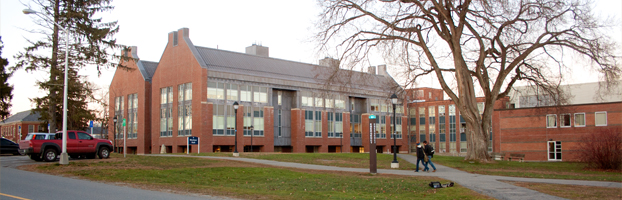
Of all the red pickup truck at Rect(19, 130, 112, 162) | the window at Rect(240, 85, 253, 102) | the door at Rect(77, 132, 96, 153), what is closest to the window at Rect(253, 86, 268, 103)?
the window at Rect(240, 85, 253, 102)

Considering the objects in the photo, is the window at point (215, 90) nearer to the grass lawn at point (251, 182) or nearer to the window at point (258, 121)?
the window at point (258, 121)

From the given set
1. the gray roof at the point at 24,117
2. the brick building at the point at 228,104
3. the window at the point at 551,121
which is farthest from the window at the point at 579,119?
the gray roof at the point at 24,117

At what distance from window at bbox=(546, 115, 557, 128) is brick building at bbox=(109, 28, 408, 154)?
19.5 m

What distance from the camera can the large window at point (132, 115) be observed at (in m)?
67.7

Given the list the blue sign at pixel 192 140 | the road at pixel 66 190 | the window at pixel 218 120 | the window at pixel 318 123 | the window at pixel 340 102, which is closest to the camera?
the road at pixel 66 190

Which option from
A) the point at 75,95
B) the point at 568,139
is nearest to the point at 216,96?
the point at 75,95

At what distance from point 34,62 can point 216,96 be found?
26534mm

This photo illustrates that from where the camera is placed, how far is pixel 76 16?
3259 centimetres

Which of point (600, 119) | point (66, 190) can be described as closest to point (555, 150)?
point (600, 119)

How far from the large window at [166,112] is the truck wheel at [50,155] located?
37090mm

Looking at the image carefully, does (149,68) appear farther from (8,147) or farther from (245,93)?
(8,147)

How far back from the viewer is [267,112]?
62.2 meters

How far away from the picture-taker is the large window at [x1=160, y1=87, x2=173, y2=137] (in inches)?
2407

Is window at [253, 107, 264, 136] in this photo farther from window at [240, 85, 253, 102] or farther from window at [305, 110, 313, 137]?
window at [305, 110, 313, 137]
